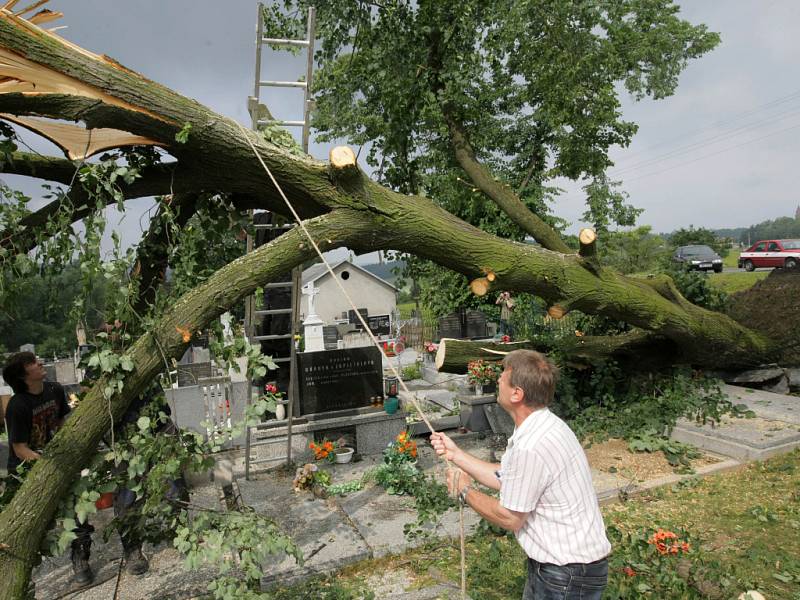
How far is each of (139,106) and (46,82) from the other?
469 millimetres

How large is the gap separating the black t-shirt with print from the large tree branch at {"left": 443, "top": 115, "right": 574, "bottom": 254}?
6022 millimetres

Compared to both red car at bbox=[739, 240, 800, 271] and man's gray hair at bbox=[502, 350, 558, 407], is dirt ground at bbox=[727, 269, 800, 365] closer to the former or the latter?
man's gray hair at bbox=[502, 350, 558, 407]

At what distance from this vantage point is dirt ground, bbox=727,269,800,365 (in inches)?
311

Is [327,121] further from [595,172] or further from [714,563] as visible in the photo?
[714,563]

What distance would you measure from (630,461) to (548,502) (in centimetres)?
427

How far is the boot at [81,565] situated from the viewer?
4.23 metres

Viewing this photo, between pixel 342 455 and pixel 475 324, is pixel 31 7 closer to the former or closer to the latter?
pixel 342 455

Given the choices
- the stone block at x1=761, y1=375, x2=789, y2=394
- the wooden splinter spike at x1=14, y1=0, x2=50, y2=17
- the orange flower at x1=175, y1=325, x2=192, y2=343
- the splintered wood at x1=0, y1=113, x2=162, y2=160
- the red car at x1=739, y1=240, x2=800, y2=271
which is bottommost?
the stone block at x1=761, y1=375, x2=789, y2=394

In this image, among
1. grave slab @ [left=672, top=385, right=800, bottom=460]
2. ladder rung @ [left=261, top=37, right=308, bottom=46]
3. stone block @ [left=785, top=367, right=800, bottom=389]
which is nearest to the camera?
ladder rung @ [left=261, top=37, right=308, bottom=46]

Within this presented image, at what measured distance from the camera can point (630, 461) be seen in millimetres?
5824

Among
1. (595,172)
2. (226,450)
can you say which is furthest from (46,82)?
(595,172)

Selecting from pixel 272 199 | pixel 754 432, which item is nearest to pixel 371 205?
pixel 272 199

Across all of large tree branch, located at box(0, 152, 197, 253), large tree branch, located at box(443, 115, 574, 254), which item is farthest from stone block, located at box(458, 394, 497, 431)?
large tree branch, located at box(0, 152, 197, 253)

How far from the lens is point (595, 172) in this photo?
14156 millimetres
